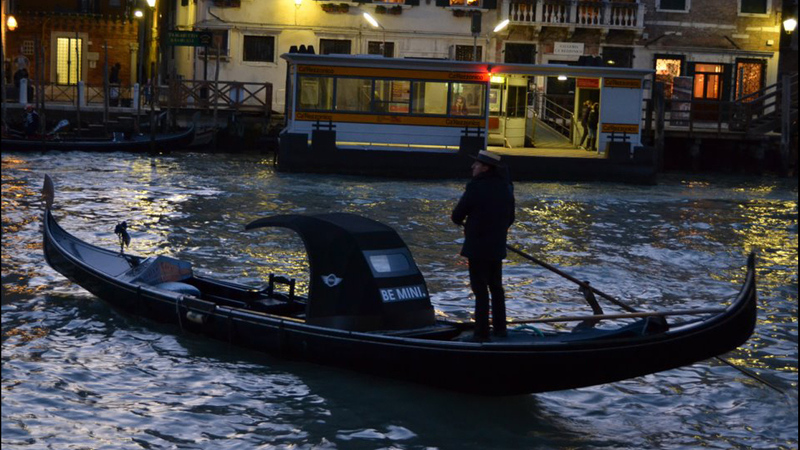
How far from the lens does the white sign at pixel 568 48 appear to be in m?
36.3

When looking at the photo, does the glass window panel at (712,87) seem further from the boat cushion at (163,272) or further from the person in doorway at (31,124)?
the boat cushion at (163,272)

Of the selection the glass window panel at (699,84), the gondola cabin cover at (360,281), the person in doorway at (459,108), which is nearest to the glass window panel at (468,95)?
the person in doorway at (459,108)

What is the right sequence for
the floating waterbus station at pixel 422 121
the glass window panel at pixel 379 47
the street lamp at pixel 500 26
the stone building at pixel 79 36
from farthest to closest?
the stone building at pixel 79 36 → the glass window panel at pixel 379 47 → the street lamp at pixel 500 26 → the floating waterbus station at pixel 422 121

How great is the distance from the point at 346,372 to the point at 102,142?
22.7m

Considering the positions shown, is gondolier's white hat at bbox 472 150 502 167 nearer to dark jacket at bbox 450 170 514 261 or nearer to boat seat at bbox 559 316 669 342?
dark jacket at bbox 450 170 514 261

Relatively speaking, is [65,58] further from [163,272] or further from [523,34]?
[163,272]

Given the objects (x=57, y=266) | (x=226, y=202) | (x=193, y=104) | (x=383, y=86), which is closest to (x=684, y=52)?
(x=383, y=86)

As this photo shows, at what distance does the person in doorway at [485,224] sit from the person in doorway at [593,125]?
21108 millimetres

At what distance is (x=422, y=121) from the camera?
2817cm

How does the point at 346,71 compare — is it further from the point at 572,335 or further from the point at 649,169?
the point at 572,335

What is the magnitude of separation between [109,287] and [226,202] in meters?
10.1

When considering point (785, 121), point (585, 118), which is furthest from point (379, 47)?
point (785, 121)

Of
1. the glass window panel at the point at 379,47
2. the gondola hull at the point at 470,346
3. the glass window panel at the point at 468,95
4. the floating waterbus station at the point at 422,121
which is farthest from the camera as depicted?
the glass window panel at the point at 379,47

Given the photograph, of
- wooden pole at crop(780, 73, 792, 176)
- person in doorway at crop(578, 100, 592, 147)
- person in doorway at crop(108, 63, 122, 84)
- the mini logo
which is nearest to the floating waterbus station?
person in doorway at crop(578, 100, 592, 147)
